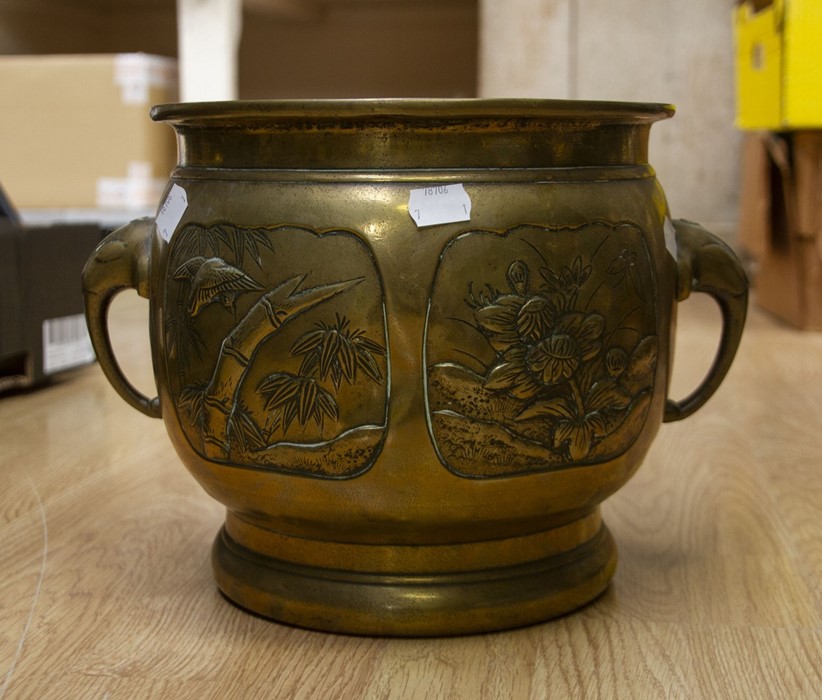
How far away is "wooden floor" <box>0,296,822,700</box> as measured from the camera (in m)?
0.71

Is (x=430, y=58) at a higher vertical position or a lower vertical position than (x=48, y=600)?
higher

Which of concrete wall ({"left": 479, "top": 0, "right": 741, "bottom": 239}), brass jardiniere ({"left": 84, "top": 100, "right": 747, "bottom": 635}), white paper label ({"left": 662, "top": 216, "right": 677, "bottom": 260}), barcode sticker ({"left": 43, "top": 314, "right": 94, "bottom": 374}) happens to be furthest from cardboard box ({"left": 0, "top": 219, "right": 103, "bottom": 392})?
concrete wall ({"left": 479, "top": 0, "right": 741, "bottom": 239})

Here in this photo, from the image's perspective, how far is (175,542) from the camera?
3.20ft

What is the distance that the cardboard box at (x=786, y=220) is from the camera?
6.63 feet

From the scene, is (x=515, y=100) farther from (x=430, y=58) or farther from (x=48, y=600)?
(x=430, y=58)

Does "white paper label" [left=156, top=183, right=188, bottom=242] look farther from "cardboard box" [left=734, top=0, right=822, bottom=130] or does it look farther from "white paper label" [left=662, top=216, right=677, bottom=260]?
"cardboard box" [left=734, top=0, right=822, bottom=130]

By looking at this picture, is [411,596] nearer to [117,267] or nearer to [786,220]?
[117,267]

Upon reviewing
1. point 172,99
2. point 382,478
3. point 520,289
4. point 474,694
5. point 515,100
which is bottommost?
point 474,694

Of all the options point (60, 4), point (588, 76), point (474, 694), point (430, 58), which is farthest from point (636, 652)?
point (60, 4)

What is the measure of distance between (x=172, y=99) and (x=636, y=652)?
2.05 metres

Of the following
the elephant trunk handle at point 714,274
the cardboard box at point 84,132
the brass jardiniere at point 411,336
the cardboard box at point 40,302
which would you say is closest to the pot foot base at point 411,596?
the brass jardiniere at point 411,336

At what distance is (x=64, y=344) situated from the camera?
5.42ft

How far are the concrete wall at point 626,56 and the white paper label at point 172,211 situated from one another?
1.81m

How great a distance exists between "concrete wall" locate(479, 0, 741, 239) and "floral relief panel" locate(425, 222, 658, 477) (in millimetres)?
1839
